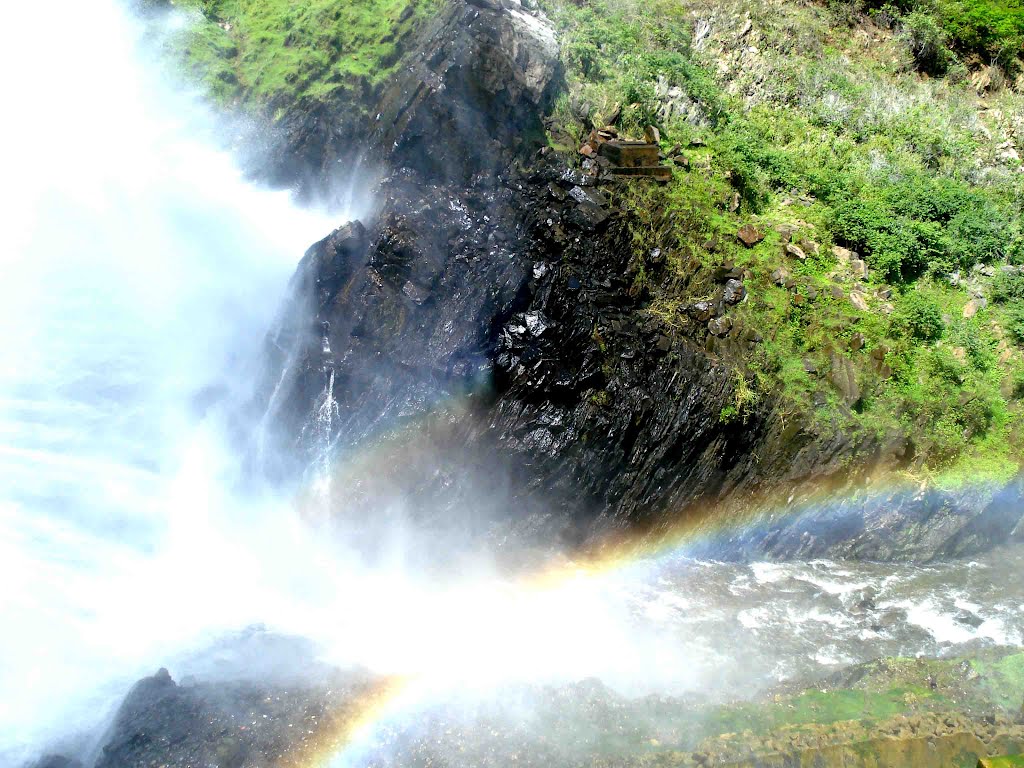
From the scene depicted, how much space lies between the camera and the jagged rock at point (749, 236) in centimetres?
1664

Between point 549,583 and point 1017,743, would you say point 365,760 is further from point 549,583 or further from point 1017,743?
point 1017,743

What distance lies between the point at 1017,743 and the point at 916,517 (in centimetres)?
532

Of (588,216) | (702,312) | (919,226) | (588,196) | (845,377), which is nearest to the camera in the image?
(845,377)

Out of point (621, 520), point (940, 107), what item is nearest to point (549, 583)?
point (621, 520)

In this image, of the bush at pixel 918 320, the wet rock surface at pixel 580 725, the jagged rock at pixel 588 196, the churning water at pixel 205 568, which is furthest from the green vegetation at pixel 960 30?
the wet rock surface at pixel 580 725

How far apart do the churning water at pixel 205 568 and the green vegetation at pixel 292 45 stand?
3742 mm

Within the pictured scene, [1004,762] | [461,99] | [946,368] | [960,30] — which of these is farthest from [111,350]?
[960,30]

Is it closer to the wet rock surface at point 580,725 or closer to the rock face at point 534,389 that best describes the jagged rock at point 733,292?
the rock face at point 534,389

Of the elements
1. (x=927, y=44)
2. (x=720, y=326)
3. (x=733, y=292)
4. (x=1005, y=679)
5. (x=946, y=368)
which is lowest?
(x=1005, y=679)

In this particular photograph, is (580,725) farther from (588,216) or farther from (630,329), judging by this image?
(588,216)

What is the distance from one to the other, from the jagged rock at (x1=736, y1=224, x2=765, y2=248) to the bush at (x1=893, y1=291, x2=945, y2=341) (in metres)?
3.51

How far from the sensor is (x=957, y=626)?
1308 cm

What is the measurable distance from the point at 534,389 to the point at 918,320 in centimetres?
912

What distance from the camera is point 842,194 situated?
18.4 meters
